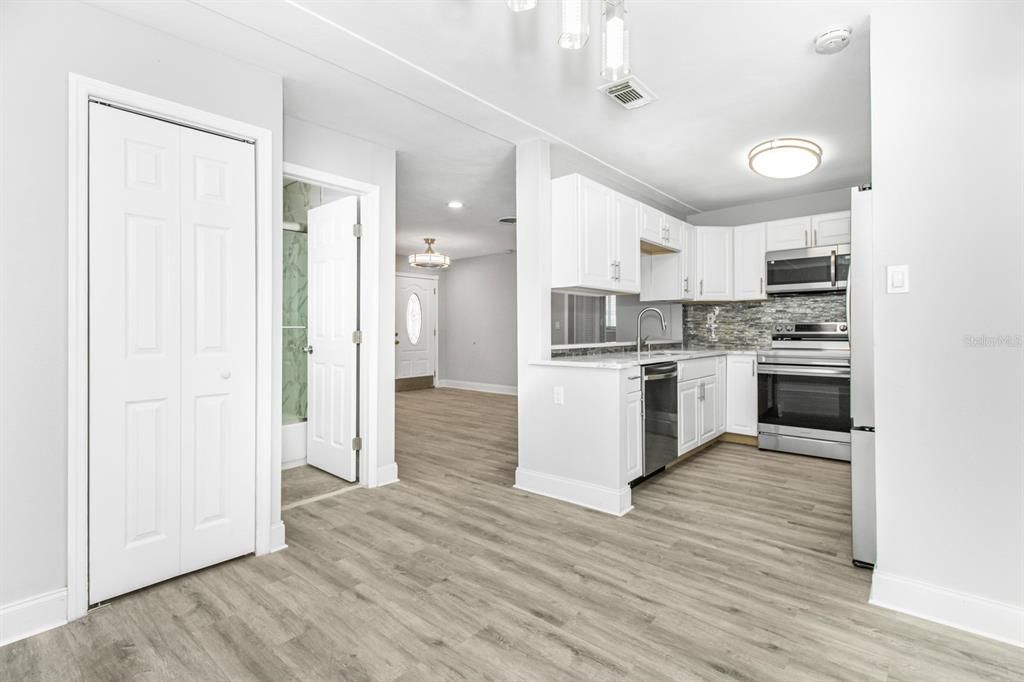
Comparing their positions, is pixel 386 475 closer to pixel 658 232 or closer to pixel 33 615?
pixel 33 615

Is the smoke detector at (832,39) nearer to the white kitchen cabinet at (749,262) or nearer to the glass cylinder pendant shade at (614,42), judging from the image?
the glass cylinder pendant shade at (614,42)

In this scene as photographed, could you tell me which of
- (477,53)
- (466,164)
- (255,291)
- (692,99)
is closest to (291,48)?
(477,53)

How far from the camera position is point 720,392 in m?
4.85

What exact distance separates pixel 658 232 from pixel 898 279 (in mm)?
2623

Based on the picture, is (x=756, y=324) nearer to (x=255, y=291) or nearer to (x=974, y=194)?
(x=974, y=194)

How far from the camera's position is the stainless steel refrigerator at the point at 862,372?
7.70 feet

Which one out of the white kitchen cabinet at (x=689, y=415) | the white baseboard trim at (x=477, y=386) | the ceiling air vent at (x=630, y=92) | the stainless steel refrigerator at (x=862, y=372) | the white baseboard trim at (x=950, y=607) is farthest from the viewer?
the white baseboard trim at (x=477, y=386)

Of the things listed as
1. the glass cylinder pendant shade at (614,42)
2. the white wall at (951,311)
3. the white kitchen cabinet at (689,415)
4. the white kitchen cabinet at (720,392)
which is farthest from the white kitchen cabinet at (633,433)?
the glass cylinder pendant shade at (614,42)

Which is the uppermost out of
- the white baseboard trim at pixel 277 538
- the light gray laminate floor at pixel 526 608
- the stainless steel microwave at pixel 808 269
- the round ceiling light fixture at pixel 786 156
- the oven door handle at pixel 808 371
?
the round ceiling light fixture at pixel 786 156

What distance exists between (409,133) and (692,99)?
1891 mm

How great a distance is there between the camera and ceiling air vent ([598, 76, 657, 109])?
274 cm

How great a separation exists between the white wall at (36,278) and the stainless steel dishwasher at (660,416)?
10.4ft

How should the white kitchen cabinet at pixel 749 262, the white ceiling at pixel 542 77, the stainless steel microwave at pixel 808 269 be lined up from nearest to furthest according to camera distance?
the white ceiling at pixel 542 77
the stainless steel microwave at pixel 808 269
the white kitchen cabinet at pixel 749 262

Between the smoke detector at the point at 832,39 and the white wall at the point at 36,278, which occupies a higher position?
the smoke detector at the point at 832,39
